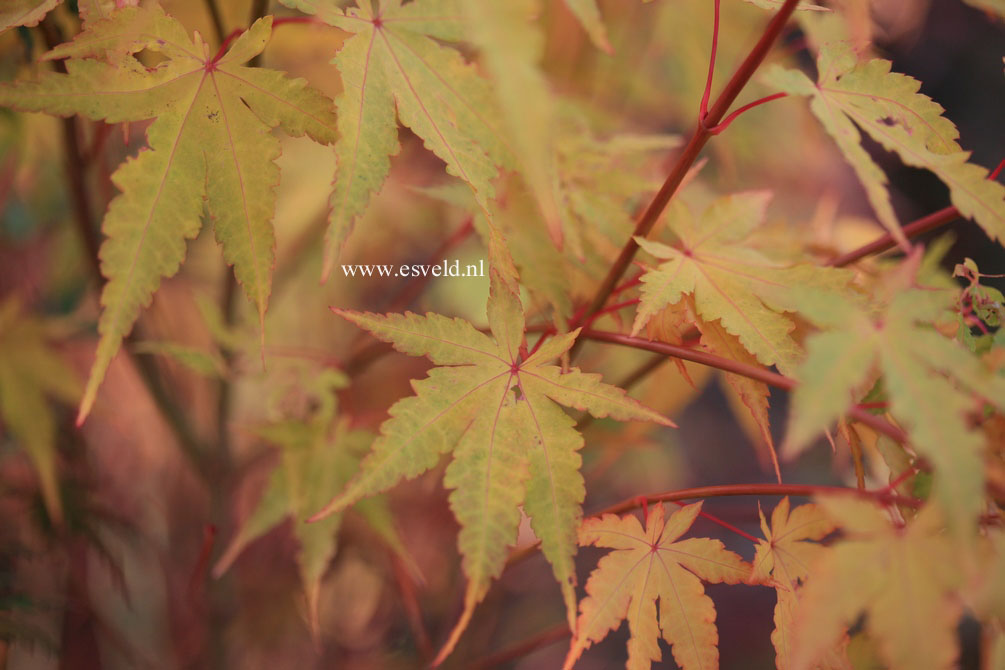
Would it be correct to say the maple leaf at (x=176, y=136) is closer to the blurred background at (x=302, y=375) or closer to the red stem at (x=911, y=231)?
the blurred background at (x=302, y=375)

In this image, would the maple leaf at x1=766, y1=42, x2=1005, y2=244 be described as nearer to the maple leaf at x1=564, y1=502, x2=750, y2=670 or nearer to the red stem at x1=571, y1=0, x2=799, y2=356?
the red stem at x1=571, y1=0, x2=799, y2=356

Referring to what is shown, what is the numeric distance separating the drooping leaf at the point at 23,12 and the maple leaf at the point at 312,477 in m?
0.44

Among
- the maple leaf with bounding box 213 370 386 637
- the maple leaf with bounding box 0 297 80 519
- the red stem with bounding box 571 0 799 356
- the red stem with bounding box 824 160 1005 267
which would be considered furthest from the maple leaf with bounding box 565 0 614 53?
the maple leaf with bounding box 0 297 80 519

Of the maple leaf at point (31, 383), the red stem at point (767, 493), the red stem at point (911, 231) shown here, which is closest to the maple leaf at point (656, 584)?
the red stem at point (767, 493)

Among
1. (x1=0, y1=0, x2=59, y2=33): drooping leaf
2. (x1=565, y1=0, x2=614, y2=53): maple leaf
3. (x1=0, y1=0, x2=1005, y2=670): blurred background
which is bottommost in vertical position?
(x1=0, y1=0, x2=1005, y2=670): blurred background

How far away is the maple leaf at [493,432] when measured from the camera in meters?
0.43

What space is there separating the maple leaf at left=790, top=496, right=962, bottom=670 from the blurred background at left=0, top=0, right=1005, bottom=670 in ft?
0.85

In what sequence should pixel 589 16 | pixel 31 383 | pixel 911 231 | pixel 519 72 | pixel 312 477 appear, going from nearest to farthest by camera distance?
pixel 519 72
pixel 589 16
pixel 911 231
pixel 312 477
pixel 31 383

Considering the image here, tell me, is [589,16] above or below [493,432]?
above

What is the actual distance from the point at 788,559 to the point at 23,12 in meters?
0.73

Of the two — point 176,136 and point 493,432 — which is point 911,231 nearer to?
point 493,432

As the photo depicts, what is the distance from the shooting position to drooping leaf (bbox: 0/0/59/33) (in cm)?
45

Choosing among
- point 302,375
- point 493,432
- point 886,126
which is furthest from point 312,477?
point 886,126

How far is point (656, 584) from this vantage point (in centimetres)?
50
